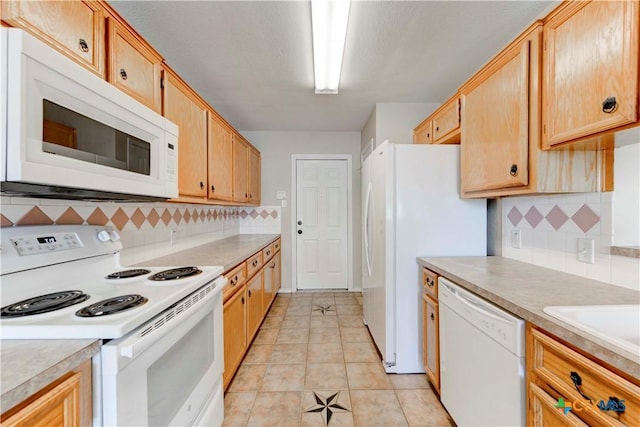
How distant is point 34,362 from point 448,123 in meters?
2.40

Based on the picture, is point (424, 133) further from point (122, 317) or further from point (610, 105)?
point (122, 317)

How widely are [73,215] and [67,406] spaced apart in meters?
1.00

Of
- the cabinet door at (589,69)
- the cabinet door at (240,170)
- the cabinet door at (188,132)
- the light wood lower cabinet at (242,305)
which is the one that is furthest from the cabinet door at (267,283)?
the cabinet door at (589,69)

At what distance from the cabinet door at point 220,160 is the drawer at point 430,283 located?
5.60 ft

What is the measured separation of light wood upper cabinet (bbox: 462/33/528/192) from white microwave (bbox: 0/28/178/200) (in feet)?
5.80

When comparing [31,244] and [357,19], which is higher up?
[357,19]

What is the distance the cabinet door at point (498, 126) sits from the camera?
1339mm

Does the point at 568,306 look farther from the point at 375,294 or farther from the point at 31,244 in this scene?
the point at 31,244

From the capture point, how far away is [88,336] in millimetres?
747

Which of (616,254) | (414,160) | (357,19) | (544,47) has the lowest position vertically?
(616,254)

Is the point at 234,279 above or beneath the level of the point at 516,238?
beneath

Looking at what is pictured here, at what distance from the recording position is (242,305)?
6.89ft

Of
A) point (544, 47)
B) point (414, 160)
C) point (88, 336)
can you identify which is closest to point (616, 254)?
point (544, 47)

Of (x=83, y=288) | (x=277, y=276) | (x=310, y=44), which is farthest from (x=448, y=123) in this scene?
(x=277, y=276)
